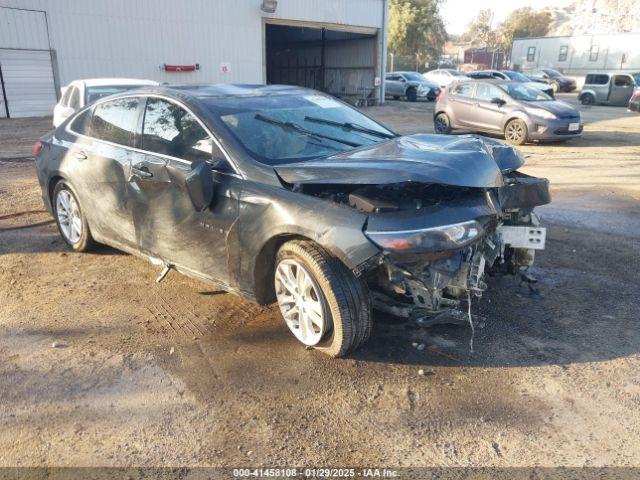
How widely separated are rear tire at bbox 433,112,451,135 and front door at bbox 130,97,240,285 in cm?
1164

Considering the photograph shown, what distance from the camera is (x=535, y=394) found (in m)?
3.16

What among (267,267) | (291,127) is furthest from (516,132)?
(267,267)

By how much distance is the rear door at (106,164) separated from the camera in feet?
15.1

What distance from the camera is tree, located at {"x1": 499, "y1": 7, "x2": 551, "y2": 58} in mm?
71125

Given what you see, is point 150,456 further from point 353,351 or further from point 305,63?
point 305,63

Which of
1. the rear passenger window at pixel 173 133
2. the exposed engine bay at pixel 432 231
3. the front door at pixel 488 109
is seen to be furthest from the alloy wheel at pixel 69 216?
the front door at pixel 488 109

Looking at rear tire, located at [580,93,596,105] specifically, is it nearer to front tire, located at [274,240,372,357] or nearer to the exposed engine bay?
the exposed engine bay

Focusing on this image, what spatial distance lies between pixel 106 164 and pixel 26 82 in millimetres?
17199

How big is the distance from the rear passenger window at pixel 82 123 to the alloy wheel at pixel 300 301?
271 centimetres

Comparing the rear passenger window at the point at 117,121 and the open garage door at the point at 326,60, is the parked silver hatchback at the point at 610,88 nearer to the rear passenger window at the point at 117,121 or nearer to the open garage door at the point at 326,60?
the open garage door at the point at 326,60

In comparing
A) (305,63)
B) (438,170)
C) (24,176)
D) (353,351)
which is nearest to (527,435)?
(353,351)

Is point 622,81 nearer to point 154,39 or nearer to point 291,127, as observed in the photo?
point 154,39

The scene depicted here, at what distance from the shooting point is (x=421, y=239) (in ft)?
10.3

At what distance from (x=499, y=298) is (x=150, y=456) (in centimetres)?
290
